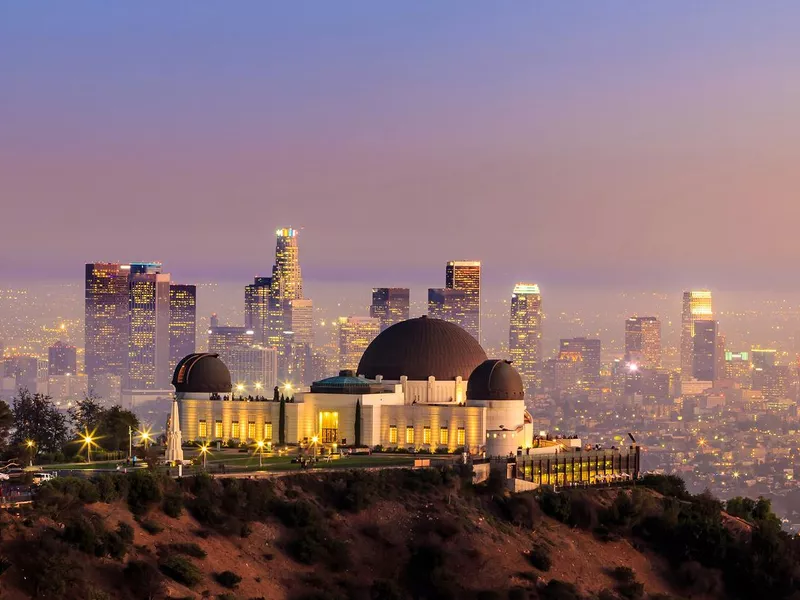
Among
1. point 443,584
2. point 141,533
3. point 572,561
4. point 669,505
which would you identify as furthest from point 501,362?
point 141,533

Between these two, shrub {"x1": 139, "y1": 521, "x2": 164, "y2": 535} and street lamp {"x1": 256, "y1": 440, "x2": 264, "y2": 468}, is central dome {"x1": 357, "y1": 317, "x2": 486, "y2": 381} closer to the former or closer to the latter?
street lamp {"x1": 256, "y1": 440, "x2": 264, "y2": 468}

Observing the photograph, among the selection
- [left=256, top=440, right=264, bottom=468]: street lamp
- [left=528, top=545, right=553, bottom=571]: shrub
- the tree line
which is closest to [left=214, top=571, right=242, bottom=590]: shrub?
[left=528, top=545, right=553, bottom=571]: shrub

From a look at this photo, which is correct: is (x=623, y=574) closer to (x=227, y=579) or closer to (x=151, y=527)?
(x=227, y=579)

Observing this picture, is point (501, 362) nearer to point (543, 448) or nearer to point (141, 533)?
point (543, 448)

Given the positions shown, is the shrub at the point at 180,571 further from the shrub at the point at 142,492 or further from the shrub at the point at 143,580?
the shrub at the point at 142,492

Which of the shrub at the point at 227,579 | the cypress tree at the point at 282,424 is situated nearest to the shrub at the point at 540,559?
the shrub at the point at 227,579

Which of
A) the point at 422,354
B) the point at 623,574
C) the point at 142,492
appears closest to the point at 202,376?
the point at 422,354
